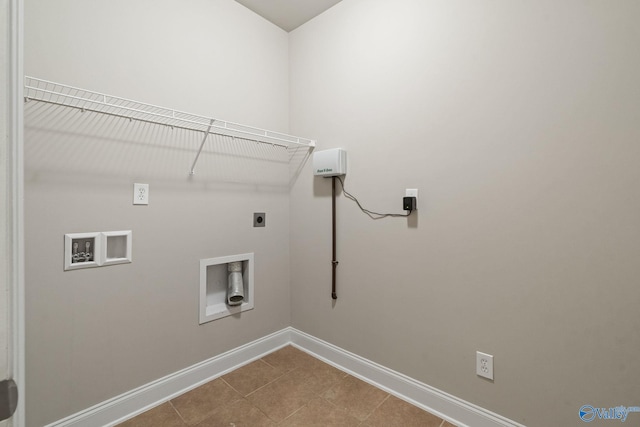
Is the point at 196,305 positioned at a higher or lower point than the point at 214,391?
higher

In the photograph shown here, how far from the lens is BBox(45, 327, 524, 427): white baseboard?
4.90 feet

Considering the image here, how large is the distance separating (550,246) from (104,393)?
235cm

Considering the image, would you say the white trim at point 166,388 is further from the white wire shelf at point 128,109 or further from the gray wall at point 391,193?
the white wire shelf at point 128,109

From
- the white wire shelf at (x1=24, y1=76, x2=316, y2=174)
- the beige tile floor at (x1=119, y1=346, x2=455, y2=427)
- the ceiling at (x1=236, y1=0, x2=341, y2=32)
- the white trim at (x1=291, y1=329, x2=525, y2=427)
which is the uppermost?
the ceiling at (x1=236, y1=0, x2=341, y2=32)

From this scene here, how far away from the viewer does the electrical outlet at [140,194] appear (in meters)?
1.64

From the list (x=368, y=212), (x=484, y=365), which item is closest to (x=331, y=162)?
(x=368, y=212)

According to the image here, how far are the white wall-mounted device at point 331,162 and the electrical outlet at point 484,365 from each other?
1344 millimetres

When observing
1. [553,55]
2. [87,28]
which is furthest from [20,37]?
[553,55]

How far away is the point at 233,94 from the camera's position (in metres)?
2.08

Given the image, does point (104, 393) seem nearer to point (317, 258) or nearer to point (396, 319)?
point (317, 258)

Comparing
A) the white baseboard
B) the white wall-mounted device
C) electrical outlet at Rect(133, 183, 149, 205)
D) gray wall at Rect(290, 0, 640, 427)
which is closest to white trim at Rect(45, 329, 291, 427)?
the white baseboard

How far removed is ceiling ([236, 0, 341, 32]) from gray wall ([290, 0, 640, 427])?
0.43 feet

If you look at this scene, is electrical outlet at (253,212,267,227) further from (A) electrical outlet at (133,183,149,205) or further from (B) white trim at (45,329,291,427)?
(B) white trim at (45,329,291,427)

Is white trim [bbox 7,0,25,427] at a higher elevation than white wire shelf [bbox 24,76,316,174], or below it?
below
